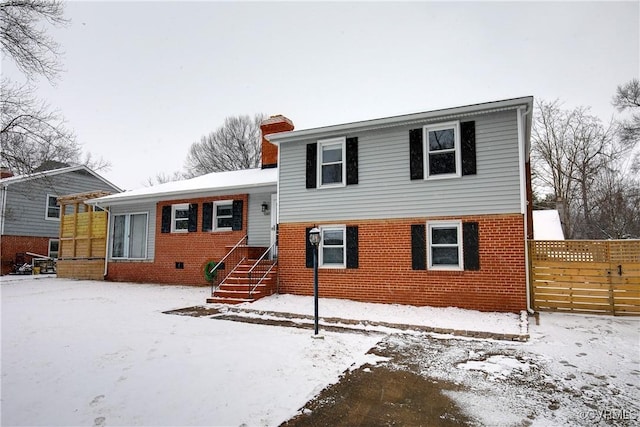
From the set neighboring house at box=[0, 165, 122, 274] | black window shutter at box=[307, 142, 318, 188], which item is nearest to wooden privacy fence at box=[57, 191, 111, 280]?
neighboring house at box=[0, 165, 122, 274]

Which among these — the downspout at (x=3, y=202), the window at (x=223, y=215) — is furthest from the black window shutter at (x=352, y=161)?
the downspout at (x=3, y=202)

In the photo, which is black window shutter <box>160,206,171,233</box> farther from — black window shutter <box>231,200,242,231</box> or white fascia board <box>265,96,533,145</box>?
white fascia board <box>265,96,533,145</box>

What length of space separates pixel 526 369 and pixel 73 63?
12280 mm

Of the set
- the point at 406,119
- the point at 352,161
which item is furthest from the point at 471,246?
the point at 352,161

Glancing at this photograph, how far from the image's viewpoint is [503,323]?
7.38 meters

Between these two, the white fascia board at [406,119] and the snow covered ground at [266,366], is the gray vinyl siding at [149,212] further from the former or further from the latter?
the white fascia board at [406,119]

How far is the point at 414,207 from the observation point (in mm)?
9453

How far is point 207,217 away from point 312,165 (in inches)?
217

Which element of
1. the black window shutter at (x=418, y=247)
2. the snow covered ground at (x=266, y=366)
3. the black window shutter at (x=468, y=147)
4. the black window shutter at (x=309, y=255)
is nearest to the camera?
the snow covered ground at (x=266, y=366)

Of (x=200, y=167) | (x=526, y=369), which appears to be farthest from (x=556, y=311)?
(x=200, y=167)

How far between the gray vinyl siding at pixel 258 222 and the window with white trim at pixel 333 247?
2867mm

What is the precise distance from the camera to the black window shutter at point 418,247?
9266mm

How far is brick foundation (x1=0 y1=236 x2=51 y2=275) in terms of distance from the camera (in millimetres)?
19766

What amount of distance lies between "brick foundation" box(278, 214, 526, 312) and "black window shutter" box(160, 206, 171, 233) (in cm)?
628
